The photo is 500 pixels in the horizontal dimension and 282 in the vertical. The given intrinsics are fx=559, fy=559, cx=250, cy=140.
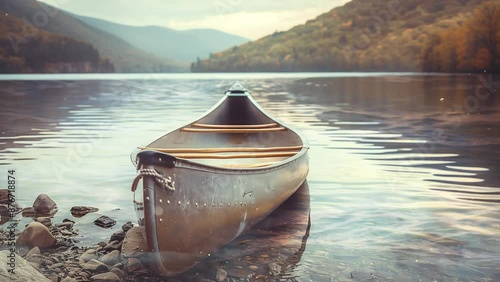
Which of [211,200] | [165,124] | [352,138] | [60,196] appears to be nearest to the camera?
[211,200]

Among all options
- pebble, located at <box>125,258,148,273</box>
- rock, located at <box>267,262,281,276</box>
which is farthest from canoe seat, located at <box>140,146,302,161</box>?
pebble, located at <box>125,258,148,273</box>

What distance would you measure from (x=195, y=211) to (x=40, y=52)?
18532cm

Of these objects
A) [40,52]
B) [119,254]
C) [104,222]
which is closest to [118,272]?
[119,254]

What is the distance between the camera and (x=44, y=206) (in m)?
11.2

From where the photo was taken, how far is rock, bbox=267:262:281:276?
8016 millimetres

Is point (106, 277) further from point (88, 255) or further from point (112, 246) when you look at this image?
point (112, 246)

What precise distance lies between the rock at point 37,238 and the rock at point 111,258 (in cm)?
111

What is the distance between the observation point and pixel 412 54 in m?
189

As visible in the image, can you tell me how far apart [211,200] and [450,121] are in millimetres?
27200

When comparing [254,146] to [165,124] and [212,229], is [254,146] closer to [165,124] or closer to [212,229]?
[212,229]

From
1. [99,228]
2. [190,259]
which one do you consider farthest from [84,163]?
[190,259]

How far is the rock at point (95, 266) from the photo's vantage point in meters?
7.64

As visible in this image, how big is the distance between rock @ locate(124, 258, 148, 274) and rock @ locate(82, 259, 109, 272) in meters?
0.30

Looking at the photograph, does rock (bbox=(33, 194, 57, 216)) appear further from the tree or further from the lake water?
the tree
